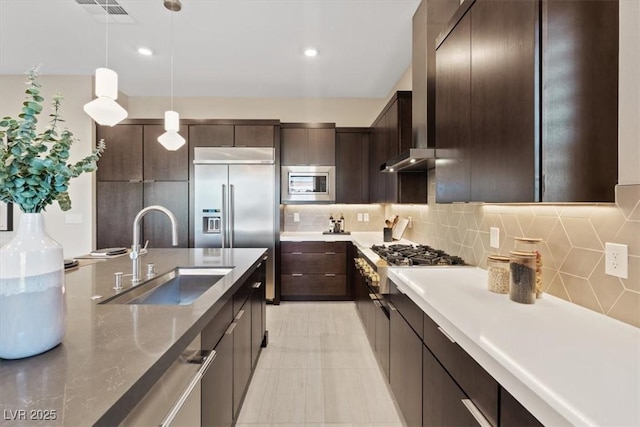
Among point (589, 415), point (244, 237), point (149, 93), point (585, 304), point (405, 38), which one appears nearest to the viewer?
point (589, 415)

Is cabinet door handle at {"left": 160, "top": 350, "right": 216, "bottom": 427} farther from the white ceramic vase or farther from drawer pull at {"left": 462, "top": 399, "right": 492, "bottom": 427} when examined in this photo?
drawer pull at {"left": 462, "top": 399, "right": 492, "bottom": 427}

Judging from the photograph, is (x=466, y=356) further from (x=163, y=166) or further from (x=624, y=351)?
(x=163, y=166)

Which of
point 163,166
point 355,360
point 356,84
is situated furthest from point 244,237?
point 356,84

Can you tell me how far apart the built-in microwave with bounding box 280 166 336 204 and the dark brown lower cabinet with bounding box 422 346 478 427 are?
3091 millimetres

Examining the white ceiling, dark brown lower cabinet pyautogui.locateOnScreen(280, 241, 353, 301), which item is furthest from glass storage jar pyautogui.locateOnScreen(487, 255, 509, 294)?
dark brown lower cabinet pyautogui.locateOnScreen(280, 241, 353, 301)

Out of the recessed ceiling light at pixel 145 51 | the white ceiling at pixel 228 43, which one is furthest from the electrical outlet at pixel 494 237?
the recessed ceiling light at pixel 145 51

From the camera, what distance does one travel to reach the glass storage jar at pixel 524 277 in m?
1.23

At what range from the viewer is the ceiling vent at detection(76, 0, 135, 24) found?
2.52 meters

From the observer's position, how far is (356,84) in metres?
4.09

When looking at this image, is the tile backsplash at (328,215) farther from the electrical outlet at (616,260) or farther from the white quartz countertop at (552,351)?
the electrical outlet at (616,260)

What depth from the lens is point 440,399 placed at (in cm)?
121

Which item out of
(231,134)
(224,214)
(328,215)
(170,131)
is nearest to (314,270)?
(328,215)

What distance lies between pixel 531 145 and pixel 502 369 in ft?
2.39

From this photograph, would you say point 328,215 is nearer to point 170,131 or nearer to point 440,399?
point 170,131
